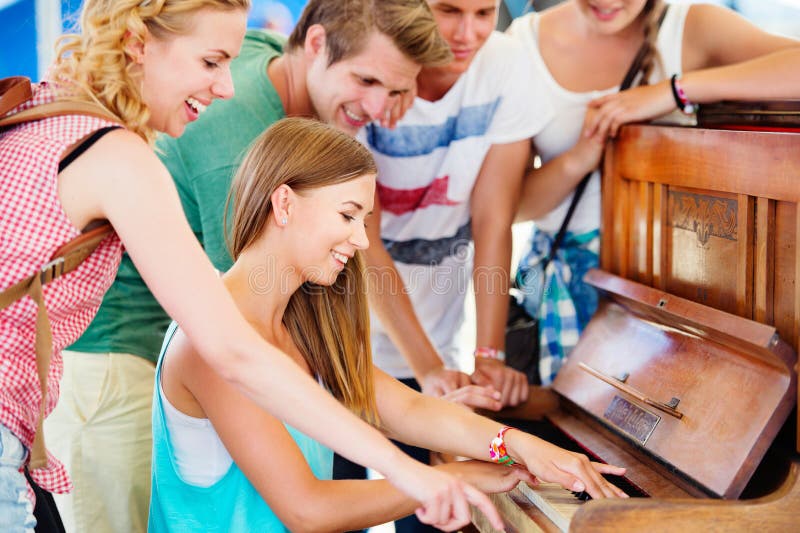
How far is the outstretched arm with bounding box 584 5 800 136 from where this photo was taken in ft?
6.38

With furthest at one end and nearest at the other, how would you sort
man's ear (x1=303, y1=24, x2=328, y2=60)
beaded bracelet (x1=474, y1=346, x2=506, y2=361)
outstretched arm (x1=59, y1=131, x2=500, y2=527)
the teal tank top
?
beaded bracelet (x1=474, y1=346, x2=506, y2=361) → man's ear (x1=303, y1=24, x2=328, y2=60) → the teal tank top → outstretched arm (x1=59, y1=131, x2=500, y2=527)

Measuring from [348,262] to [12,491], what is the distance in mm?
819

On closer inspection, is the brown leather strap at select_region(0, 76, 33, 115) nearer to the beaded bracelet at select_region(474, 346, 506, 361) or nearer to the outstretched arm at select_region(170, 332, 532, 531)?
the outstretched arm at select_region(170, 332, 532, 531)

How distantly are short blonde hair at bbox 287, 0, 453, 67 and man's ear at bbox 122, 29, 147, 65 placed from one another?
0.78 m

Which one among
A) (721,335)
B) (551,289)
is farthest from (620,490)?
(551,289)

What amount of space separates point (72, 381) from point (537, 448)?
1.13 metres

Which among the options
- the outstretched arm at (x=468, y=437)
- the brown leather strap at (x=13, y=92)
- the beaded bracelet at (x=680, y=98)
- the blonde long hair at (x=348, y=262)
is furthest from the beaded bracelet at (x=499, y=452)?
the brown leather strap at (x=13, y=92)

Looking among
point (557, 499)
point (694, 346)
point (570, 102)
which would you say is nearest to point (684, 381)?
point (694, 346)

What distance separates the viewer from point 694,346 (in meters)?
1.91

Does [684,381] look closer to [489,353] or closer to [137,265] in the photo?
[489,353]

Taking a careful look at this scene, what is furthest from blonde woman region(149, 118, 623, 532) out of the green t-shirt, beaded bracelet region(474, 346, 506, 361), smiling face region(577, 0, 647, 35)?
smiling face region(577, 0, 647, 35)

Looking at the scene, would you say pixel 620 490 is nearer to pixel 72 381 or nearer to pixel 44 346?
pixel 44 346

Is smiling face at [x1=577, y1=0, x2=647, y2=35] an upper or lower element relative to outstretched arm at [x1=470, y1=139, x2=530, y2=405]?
upper

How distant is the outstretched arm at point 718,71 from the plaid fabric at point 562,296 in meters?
0.34
